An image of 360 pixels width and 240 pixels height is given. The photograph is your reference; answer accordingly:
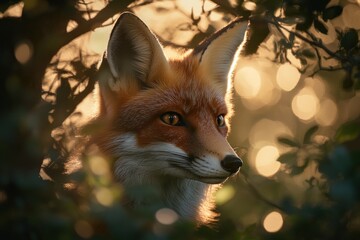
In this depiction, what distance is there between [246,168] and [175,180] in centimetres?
105

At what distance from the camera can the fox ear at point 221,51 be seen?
17.8 ft

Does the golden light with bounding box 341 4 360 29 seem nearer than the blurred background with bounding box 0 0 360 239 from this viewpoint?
No

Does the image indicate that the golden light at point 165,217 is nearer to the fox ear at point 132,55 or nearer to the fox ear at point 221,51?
the fox ear at point 132,55

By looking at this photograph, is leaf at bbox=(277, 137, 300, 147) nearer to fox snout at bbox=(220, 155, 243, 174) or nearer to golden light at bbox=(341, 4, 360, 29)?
fox snout at bbox=(220, 155, 243, 174)

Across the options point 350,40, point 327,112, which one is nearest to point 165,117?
point 350,40

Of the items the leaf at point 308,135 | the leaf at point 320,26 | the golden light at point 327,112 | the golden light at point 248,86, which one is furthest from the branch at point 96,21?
the golden light at point 327,112

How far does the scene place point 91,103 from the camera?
5.50 m

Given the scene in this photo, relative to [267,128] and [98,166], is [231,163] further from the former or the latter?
[267,128]

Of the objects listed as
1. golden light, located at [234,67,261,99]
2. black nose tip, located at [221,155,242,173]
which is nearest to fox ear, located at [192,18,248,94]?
black nose tip, located at [221,155,242,173]

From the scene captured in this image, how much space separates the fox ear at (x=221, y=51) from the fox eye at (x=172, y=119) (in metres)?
0.71

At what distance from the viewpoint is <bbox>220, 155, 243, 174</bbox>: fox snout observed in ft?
14.8

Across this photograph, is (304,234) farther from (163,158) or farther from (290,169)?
(163,158)

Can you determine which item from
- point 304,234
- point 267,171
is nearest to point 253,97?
point 267,171

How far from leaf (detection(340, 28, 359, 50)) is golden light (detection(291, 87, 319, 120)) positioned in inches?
983
